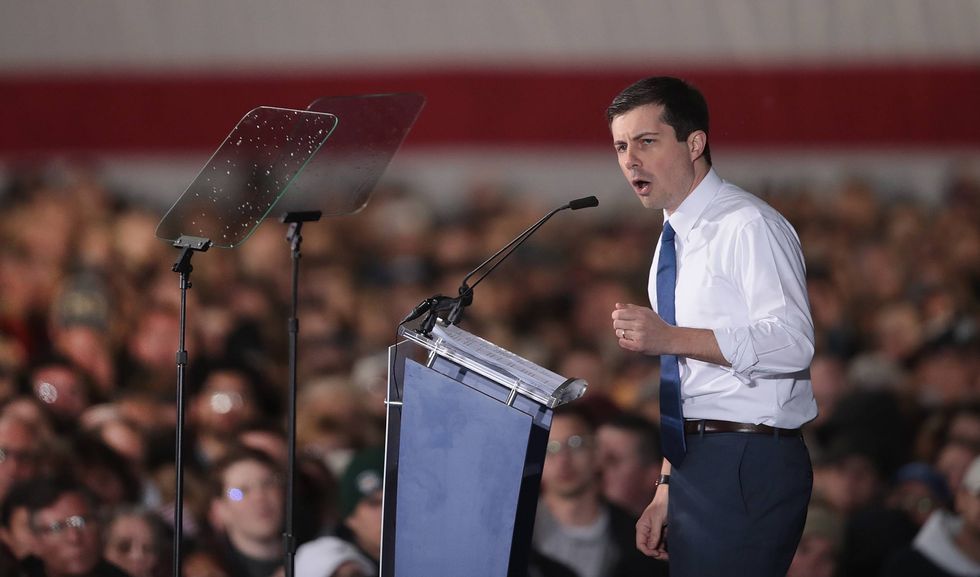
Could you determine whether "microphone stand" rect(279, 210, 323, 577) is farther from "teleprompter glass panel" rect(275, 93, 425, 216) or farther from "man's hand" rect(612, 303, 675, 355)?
"man's hand" rect(612, 303, 675, 355)

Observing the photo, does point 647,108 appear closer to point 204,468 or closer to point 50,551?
point 50,551

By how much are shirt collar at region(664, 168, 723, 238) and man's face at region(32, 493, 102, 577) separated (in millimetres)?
2041

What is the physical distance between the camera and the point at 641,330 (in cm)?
188

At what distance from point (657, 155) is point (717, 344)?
1.17 feet

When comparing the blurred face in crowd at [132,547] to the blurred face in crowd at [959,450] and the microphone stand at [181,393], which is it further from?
the blurred face in crowd at [959,450]

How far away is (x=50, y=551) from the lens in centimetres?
336

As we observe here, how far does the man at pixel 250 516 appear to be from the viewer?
3512 millimetres

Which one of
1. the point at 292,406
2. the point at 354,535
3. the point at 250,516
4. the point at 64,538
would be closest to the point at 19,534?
the point at 64,538

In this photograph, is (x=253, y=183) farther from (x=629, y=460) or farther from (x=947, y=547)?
(x=947, y=547)

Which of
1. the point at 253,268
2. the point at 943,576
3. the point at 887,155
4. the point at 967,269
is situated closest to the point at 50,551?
the point at 943,576

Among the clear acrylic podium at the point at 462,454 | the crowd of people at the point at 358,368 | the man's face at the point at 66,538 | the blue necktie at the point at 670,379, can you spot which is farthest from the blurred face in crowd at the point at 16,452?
the blue necktie at the point at 670,379

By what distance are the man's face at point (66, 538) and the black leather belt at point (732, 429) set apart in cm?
197

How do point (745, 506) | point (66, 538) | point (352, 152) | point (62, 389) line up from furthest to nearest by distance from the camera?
point (62, 389)
point (66, 538)
point (352, 152)
point (745, 506)

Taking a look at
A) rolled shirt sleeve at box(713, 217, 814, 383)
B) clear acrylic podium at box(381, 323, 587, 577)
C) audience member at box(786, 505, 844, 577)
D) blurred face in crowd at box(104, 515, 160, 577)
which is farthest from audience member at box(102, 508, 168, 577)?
rolled shirt sleeve at box(713, 217, 814, 383)
